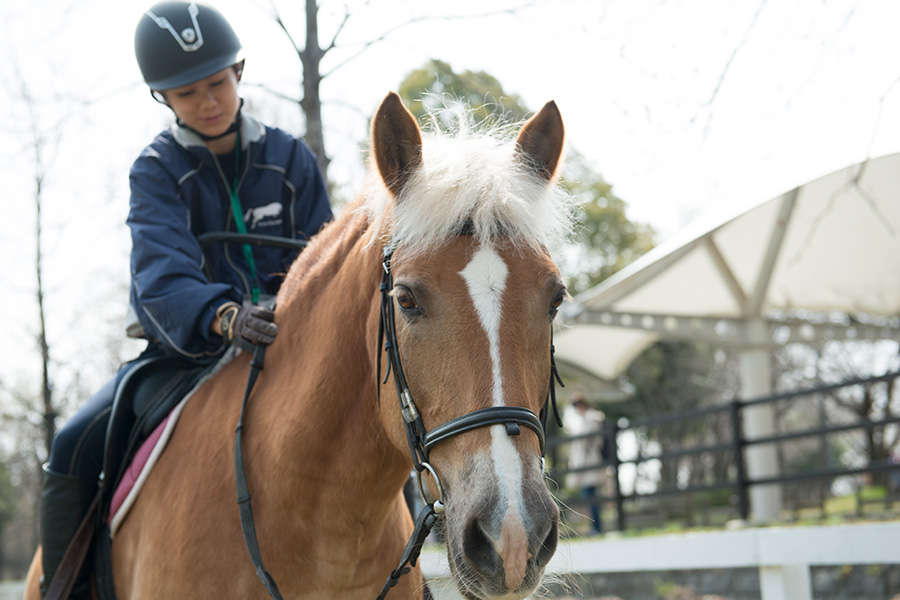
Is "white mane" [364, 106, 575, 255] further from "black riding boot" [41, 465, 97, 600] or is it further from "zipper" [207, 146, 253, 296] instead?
A: "black riding boot" [41, 465, 97, 600]

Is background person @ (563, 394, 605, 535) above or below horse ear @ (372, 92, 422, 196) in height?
below

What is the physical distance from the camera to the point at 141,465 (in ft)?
9.09

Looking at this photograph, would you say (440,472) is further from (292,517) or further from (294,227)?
(294,227)

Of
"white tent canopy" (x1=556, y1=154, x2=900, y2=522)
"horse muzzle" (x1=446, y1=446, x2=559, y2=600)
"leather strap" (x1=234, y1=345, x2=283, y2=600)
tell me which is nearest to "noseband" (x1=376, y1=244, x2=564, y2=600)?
"horse muzzle" (x1=446, y1=446, x2=559, y2=600)

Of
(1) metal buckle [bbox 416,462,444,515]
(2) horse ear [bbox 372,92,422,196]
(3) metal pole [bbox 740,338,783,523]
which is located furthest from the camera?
(3) metal pole [bbox 740,338,783,523]

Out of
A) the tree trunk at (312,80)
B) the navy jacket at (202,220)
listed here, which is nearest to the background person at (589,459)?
the tree trunk at (312,80)

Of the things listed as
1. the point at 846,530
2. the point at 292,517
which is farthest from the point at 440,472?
the point at 846,530

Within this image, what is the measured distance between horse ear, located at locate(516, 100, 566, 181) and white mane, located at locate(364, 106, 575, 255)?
0.14ft

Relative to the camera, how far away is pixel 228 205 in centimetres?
344

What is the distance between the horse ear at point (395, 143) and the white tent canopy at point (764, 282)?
6.96 m

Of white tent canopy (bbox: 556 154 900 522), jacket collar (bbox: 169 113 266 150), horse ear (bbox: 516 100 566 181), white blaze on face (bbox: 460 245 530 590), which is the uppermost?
jacket collar (bbox: 169 113 266 150)

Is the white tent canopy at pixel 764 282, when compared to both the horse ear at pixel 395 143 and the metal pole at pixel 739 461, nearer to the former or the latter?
the metal pole at pixel 739 461

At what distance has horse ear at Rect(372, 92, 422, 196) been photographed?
2.28 meters

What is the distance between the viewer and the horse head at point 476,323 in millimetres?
1790
